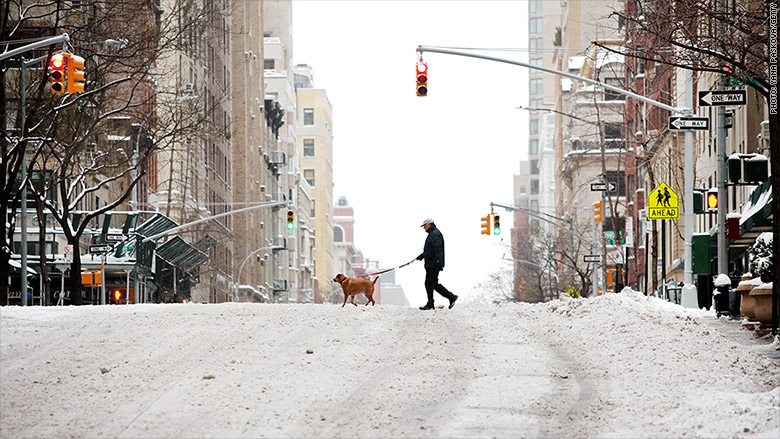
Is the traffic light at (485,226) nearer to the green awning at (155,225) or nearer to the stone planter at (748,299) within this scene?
the green awning at (155,225)

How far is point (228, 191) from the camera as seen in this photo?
98312 mm

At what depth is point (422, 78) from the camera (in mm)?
29609

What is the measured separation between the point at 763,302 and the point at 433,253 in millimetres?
6285

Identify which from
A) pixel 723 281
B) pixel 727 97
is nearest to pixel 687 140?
pixel 727 97

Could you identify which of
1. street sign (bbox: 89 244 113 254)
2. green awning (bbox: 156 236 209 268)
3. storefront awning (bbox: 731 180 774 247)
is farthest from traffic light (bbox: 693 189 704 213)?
green awning (bbox: 156 236 209 268)

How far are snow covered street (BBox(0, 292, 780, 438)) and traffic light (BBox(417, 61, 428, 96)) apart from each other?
993 centimetres

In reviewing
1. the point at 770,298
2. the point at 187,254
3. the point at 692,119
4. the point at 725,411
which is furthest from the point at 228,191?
the point at 725,411

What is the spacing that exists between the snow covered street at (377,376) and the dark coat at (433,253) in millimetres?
2611

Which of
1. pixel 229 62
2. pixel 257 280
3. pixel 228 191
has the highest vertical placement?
pixel 229 62

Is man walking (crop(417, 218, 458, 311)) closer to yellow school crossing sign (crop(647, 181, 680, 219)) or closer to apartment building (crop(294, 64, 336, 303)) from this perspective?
yellow school crossing sign (crop(647, 181, 680, 219))

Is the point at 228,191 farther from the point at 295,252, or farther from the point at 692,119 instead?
the point at 692,119

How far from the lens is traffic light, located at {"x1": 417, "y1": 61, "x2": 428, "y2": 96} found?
29.5 m

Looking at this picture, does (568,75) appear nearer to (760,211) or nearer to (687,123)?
(687,123)

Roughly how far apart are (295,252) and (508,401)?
128 metres
